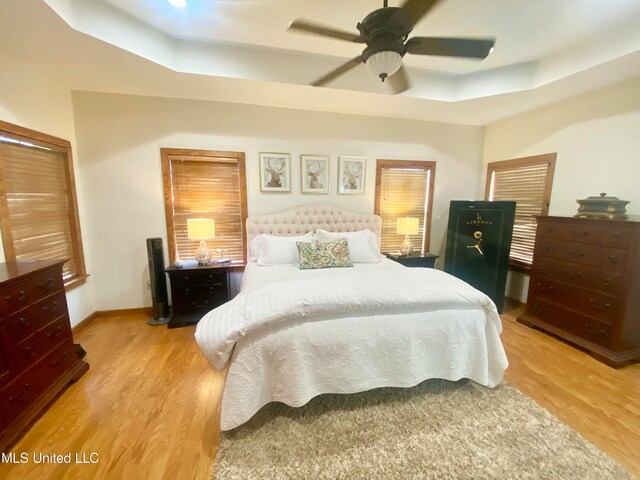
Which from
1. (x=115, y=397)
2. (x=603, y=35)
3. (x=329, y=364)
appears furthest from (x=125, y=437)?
(x=603, y=35)

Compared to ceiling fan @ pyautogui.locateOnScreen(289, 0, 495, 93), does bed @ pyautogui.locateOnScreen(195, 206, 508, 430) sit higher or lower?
lower

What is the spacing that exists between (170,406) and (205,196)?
2291 mm

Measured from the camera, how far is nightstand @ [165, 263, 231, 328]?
2.91 meters

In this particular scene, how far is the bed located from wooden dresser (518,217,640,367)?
1.29 m

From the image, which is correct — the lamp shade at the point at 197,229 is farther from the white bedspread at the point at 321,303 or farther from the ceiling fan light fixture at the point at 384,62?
the ceiling fan light fixture at the point at 384,62

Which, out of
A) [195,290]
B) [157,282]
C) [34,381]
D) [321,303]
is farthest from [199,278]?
[321,303]

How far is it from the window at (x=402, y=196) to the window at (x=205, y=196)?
6.57ft

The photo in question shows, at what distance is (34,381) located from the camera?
1662 millimetres

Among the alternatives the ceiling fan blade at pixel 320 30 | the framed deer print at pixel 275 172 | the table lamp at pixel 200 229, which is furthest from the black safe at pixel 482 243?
the table lamp at pixel 200 229

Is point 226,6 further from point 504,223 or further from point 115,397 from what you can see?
point 504,223

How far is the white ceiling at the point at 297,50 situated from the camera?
189 centimetres

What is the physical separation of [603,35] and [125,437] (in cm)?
469

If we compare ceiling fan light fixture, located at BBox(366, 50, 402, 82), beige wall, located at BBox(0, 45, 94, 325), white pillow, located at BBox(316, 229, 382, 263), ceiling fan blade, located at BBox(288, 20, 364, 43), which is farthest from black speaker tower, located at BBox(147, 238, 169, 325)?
ceiling fan light fixture, located at BBox(366, 50, 402, 82)

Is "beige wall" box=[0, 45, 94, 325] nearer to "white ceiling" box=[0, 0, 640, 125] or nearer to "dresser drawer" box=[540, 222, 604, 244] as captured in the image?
"white ceiling" box=[0, 0, 640, 125]
